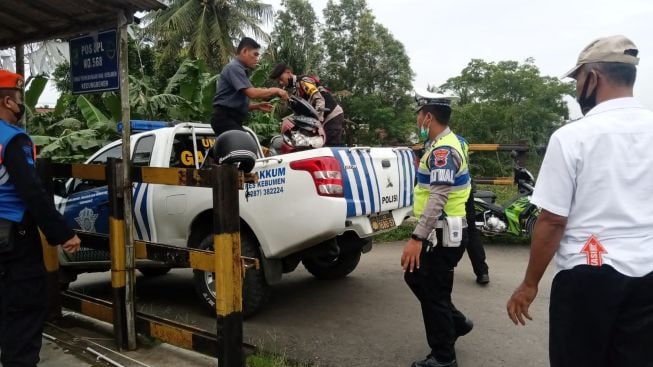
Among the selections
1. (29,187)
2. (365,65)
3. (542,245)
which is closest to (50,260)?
(29,187)

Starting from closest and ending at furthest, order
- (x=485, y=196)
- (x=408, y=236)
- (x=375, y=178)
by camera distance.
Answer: (x=375, y=178) < (x=485, y=196) < (x=408, y=236)

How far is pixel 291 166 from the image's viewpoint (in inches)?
172

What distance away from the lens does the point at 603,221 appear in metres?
2.10

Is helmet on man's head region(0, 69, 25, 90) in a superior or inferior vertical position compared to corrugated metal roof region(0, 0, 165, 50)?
inferior

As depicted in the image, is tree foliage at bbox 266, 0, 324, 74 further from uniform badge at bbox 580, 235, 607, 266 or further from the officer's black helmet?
uniform badge at bbox 580, 235, 607, 266

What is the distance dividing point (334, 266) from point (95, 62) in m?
3.50

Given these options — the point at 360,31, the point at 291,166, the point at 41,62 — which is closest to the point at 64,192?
the point at 291,166

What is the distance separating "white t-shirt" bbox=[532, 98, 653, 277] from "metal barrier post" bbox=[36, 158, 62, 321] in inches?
154

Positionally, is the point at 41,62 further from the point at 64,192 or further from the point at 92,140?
the point at 64,192

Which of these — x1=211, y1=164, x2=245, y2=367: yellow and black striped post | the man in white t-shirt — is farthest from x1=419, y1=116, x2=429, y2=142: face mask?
the man in white t-shirt

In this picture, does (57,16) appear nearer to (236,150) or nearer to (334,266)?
(236,150)

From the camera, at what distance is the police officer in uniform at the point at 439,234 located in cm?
351

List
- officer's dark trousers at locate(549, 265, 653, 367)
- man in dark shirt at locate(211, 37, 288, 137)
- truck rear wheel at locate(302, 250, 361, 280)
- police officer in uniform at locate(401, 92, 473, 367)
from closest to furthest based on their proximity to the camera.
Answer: officer's dark trousers at locate(549, 265, 653, 367) < police officer in uniform at locate(401, 92, 473, 367) < man in dark shirt at locate(211, 37, 288, 137) < truck rear wheel at locate(302, 250, 361, 280)

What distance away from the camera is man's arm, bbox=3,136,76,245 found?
3025mm
